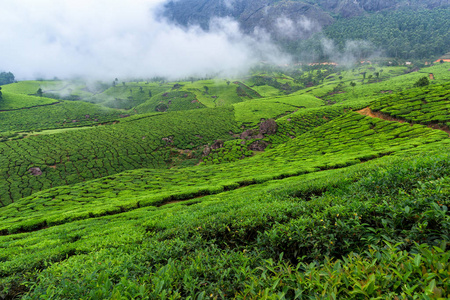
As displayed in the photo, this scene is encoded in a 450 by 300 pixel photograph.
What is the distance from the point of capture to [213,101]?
171625mm

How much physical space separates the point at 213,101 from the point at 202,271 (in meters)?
175

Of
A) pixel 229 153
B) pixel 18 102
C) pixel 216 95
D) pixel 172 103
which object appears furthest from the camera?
pixel 216 95

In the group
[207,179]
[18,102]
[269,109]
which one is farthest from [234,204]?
[18,102]

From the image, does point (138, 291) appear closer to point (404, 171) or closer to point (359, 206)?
point (359, 206)

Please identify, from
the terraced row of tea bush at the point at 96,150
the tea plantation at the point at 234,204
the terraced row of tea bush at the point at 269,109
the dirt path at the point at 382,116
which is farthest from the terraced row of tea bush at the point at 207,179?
the terraced row of tea bush at the point at 269,109

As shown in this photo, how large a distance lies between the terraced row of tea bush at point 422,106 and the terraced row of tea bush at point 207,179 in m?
3.30

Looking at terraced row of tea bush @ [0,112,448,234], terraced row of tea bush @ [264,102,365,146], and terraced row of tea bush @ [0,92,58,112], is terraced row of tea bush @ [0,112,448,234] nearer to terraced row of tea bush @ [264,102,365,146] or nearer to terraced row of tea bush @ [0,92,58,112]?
terraced row of tea bush @ [264,102,365,146]

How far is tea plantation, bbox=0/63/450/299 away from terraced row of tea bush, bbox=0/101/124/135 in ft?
5.65

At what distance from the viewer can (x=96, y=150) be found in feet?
229

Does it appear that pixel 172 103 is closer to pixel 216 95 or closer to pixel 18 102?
pixel 216 95

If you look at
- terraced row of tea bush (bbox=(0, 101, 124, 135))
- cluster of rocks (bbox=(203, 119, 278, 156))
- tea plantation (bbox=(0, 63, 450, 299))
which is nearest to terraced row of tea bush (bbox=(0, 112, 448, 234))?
tea plantation (bbox=(0, 63, 450, 299))

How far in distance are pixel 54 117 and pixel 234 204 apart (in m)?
161

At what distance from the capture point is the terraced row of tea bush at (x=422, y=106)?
35.9m

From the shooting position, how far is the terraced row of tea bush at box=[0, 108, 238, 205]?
2173 inches
